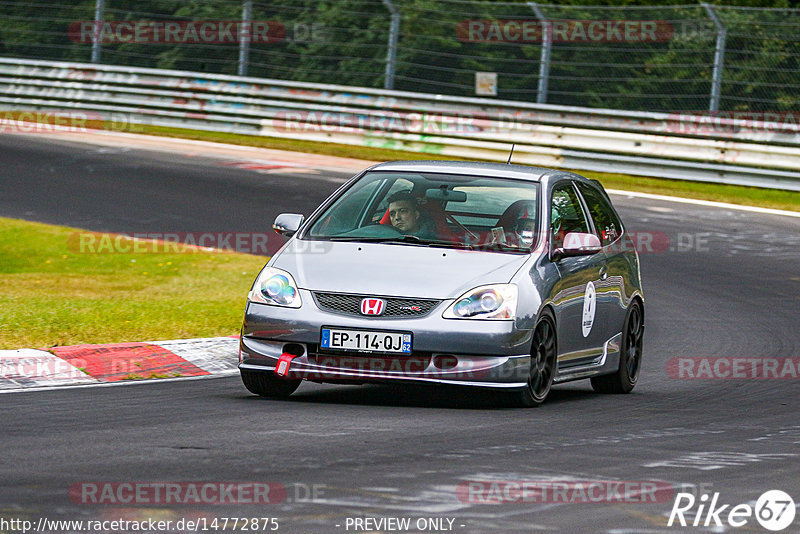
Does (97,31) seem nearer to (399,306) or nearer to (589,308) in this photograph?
(589,308)

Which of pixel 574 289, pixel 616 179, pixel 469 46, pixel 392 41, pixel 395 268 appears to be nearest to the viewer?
pixel 395 268

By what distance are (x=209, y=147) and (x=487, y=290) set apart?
733 inches

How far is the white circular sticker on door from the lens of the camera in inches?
398

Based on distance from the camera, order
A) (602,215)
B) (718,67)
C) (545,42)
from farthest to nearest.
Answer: (545,42) < (718,67) < (602,215)

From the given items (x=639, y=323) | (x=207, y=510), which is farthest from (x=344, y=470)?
(x=639, y=323)

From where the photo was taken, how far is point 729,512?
6.24 metres

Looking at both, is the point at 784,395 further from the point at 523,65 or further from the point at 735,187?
the point at 523,65

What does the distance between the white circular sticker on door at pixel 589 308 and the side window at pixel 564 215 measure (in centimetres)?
39

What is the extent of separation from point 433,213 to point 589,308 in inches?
47.4

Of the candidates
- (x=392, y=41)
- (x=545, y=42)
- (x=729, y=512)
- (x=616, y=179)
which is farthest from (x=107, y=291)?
(x=392, y=41)

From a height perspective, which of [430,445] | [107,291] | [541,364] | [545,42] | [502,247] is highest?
[545,42]

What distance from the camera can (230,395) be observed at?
9.58m

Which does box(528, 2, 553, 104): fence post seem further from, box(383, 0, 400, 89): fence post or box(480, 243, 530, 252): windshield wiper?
box(480, 243, 530, 252): windshield wiper

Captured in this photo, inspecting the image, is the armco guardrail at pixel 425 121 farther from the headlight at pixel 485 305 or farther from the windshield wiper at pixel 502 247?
the headlight at pixel 485 305
